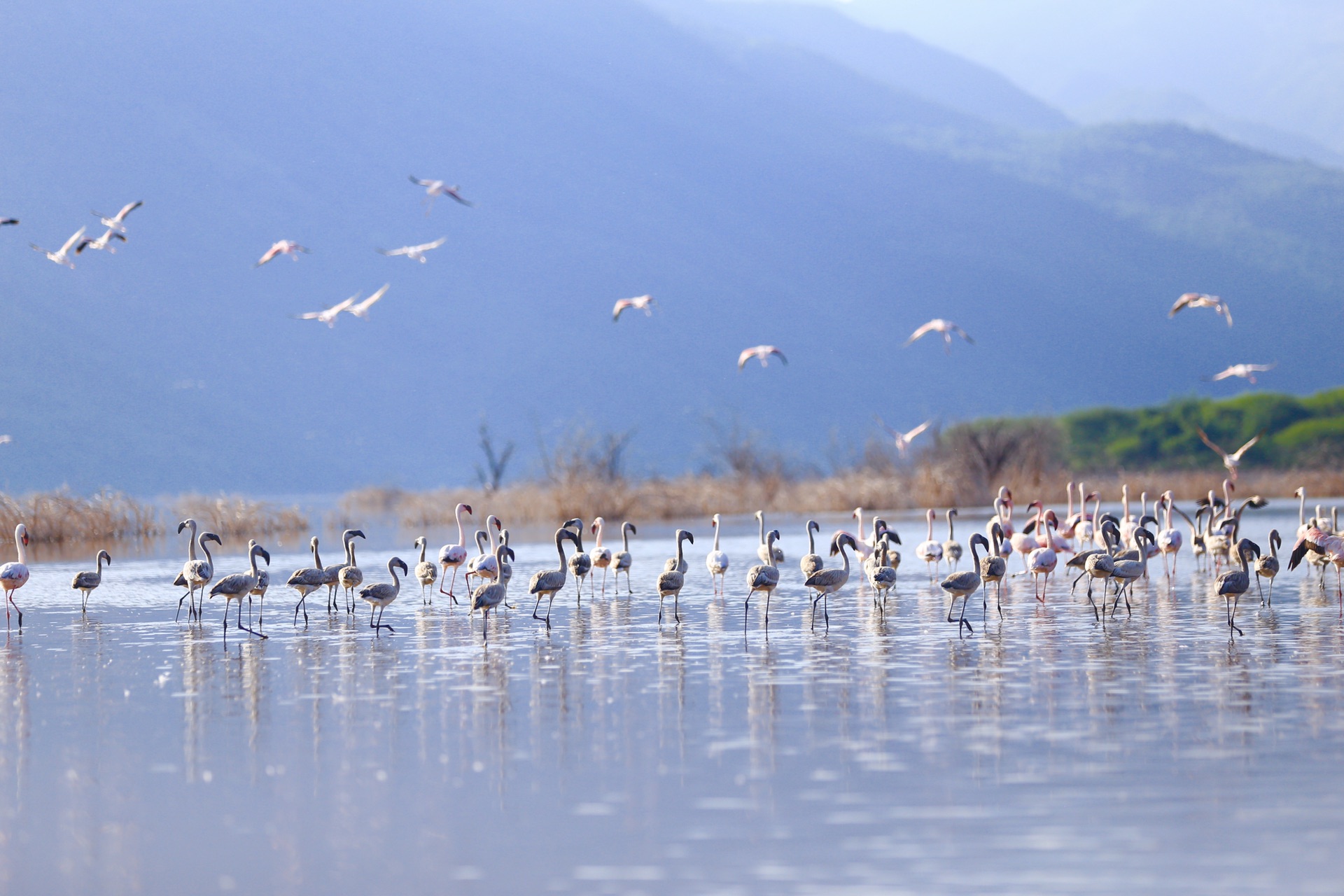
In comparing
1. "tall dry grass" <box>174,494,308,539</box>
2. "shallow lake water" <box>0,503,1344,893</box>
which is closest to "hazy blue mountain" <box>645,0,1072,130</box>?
"tall dry grass" <box>174,494,308,539</box>

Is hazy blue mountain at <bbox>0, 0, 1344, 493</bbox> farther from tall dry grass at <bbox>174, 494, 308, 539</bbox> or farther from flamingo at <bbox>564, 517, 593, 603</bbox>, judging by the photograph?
flamingo at <bbox>564, 517, 593, 603</bbox>

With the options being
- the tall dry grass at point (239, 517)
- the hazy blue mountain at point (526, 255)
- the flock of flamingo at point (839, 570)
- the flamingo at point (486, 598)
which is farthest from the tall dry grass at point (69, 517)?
the hazy blue mountain at point (526, 255)

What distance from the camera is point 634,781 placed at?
8398 mm

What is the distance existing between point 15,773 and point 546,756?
2.92 m

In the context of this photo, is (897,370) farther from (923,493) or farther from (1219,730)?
(1219,730)

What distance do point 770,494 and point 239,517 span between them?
40.3 ft

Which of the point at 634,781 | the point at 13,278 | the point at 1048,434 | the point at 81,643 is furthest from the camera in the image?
the point at 13,278

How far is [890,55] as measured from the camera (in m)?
156

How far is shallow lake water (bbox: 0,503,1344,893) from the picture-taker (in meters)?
6.88

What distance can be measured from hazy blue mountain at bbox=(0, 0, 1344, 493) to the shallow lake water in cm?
7338

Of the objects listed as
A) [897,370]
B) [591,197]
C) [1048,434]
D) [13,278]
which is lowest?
[1048,434]

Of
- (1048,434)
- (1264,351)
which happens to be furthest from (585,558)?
(1264,351)

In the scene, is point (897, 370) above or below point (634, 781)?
above

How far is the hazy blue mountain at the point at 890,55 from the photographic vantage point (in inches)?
5866
